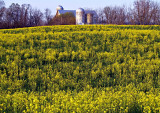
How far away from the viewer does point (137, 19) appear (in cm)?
5456

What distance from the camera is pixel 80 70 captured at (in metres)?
10.5

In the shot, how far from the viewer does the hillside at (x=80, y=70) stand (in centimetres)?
606

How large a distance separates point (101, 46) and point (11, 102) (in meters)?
9.34

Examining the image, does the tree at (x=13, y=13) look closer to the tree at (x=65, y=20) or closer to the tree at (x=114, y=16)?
the tree at (x=65, y=20)

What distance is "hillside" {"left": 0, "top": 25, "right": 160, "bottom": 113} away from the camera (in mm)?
6059

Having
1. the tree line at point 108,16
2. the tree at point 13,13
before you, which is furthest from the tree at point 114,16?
the tree at point 13,13

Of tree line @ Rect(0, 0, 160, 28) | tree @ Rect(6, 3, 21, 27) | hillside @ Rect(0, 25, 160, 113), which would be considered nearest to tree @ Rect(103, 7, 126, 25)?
tree line @ Rect(0, 0, 160, 28)

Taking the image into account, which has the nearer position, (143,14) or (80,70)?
(80,70)

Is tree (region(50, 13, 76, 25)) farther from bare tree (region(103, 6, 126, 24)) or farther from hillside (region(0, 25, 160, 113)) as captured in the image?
hillside (region(0, 25, 160, 113))

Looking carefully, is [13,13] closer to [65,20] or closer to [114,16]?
[65,20]

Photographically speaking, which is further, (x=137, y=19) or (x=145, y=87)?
(x=137, y=19)

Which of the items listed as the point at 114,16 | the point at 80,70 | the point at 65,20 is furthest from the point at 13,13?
the point at 80,70

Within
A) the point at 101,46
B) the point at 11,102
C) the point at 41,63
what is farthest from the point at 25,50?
the point at 11,102

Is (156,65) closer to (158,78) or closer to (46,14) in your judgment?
(158,78)
